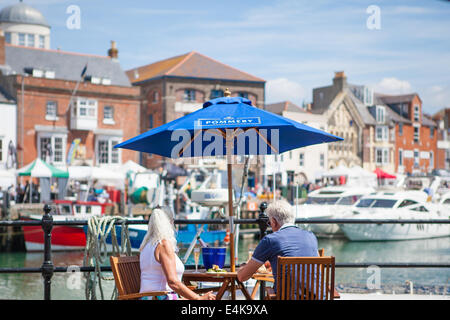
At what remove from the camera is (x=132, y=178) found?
107 ft

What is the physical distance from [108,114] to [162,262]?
45310 mm

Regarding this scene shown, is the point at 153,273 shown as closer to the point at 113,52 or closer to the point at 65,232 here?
the point at 65,232

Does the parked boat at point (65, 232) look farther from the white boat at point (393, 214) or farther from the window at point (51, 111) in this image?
the window at point (51, 111)

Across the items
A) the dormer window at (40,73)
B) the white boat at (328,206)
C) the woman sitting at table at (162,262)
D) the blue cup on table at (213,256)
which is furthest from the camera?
the dormer window at (40,73)

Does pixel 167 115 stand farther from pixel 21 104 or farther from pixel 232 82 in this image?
pixel 21 104

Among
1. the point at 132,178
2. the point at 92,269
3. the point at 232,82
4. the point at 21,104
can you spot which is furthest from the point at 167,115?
the point at 92,269

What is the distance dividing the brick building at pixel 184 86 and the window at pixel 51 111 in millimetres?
8986

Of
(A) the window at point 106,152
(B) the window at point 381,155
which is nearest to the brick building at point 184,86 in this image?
(A) the window at point 106,152

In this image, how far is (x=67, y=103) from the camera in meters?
47.2

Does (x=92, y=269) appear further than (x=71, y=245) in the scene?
No

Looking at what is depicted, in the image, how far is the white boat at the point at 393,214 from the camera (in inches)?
1208

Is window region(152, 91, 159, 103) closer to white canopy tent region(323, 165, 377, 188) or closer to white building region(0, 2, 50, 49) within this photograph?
white building region(0, 2, 50, 49)
